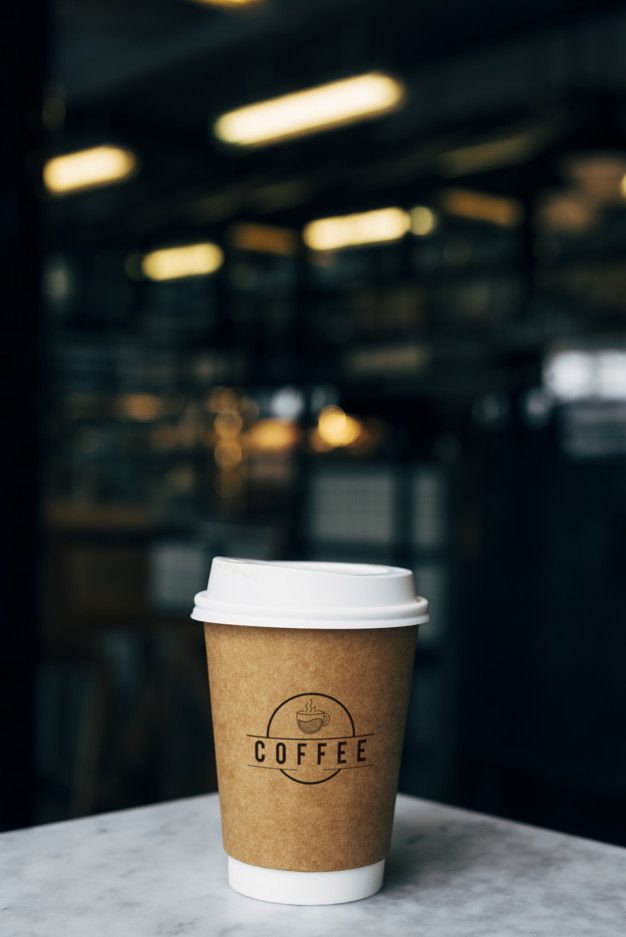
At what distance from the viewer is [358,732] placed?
64 cm

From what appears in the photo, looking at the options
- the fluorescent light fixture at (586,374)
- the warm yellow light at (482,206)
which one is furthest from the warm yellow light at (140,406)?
the fluorescent light fixture at (586,374)

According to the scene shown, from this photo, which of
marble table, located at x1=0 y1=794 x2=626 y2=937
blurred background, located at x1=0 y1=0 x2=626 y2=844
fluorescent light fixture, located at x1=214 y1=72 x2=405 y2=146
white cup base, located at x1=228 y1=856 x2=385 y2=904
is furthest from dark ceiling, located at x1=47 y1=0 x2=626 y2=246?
white cup base, located at x1=228 y1=856 x2=385 y2=904

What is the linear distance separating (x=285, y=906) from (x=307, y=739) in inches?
3.6

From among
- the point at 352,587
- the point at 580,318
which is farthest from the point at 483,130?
the point at 352,587

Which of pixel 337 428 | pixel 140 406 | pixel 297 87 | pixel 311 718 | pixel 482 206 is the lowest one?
pixel 311 718

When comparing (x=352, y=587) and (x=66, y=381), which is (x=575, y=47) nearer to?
(x=66, y=381)

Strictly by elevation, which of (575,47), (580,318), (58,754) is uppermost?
(575,47)

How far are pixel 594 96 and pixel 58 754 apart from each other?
345 cm

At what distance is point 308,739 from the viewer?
634 millimetres

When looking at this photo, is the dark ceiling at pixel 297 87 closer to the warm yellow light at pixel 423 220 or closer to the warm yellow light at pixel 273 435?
the warm yellow light at pixel 423 220

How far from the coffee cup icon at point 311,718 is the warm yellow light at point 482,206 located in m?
4.89

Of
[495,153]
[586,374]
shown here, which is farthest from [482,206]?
[586,374]

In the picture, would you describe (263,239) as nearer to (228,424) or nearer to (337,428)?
(228,424)

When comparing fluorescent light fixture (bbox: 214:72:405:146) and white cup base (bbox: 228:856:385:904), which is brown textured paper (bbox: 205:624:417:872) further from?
fluorescent light fixture (bbox: 214:72:405:146)
